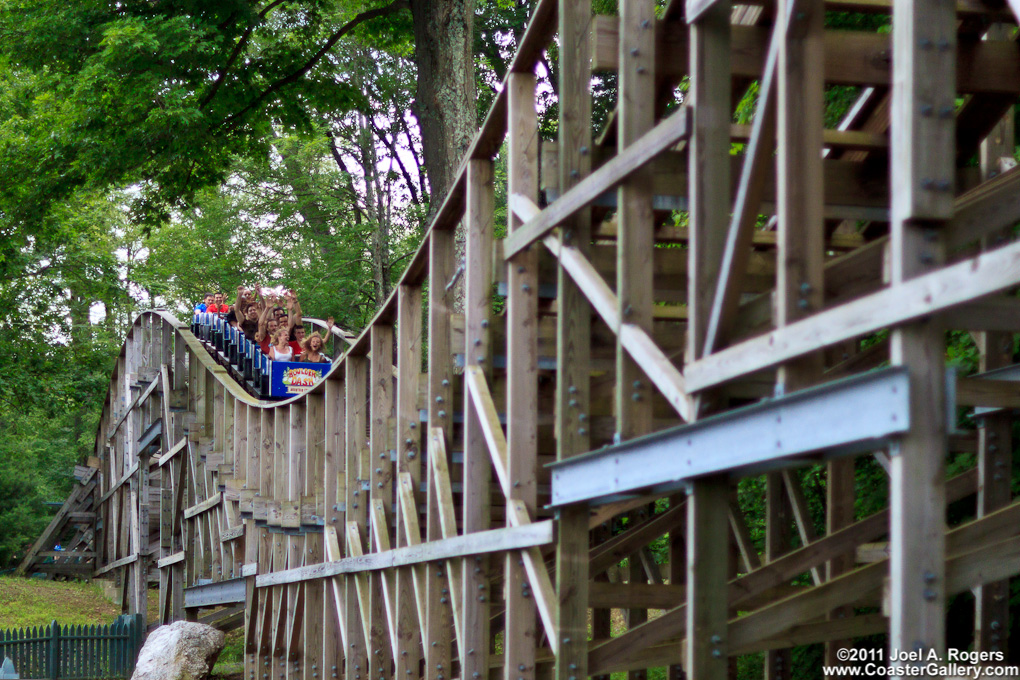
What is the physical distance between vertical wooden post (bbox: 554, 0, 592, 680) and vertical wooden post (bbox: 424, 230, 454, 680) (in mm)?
2161

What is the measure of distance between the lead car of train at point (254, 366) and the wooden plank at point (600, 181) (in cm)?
982

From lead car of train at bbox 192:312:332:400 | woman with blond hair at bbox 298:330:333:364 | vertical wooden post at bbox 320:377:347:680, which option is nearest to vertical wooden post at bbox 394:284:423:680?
vertical wooden post at bbox 320:377:347:680

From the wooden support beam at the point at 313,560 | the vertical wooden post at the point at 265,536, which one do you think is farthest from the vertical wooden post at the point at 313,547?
the vertical wooden post at the point at 265,536

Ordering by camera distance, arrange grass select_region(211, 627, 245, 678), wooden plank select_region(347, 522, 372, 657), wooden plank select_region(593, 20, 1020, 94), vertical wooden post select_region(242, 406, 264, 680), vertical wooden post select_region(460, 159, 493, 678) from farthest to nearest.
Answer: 1. grass select_region(211, 627, 245, 678)
2. vertical wooden post select_region(242, 406, 264, 680)
3. wooden plank select_region(347, 522, 372, 657)
4. vertical wooden post select_region(460, 159, 493, 678)
5. wooden plank select_region(593, 20, 1020, 94)

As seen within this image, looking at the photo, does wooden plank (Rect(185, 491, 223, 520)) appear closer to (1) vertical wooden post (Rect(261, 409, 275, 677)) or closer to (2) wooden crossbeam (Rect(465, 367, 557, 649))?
(1) vertical wooden post (Rect(261, 409, 275, 677))

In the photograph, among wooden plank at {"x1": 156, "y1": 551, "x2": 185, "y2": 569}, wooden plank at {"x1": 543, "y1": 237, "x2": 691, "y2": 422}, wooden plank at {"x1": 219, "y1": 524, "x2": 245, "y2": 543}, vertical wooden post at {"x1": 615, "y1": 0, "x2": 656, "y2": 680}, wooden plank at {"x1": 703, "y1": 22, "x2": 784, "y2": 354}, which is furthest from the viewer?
wooden plank at {"x1": 156, "y1": 551, "x2": 185, "y2": 569}

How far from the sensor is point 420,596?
8.33 meters

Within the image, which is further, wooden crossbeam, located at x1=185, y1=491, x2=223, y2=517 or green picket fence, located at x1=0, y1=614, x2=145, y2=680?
green picket fence, located at x1=0, y1=614, x2=145, y2=680

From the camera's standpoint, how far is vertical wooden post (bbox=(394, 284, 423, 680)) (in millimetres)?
8625

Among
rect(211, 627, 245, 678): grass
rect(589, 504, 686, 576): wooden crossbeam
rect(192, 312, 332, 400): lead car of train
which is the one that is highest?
rect(192, 312, 332, 400): lead car of train

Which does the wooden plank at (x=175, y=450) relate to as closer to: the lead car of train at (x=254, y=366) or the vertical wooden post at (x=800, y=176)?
the lead car of train at (x=254, y=366)

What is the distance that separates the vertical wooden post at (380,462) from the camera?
9.39 meters

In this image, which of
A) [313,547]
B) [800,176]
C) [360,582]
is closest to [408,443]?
[360,582]

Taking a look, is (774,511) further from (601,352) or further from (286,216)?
(286,216)
